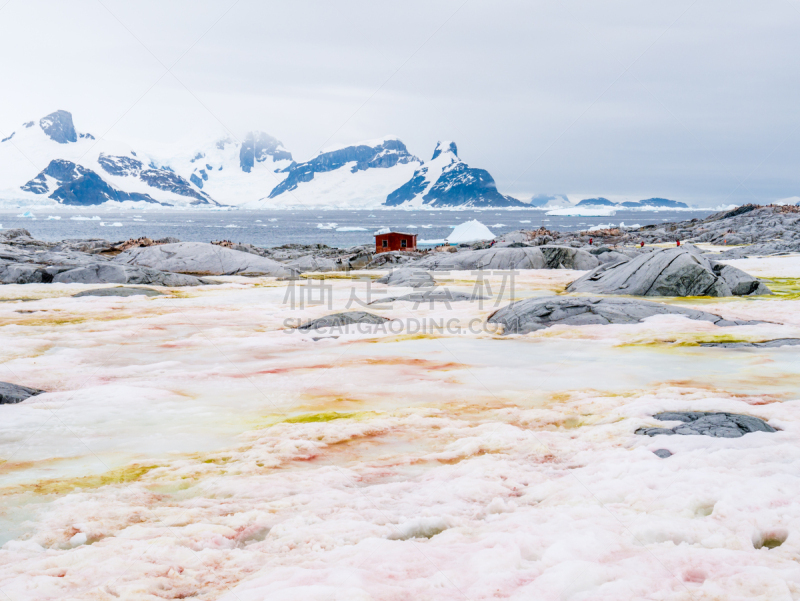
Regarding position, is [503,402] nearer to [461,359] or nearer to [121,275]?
[461,359]

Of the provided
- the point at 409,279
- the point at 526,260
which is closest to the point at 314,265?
the point at 409,279

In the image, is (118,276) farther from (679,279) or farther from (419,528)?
(419,528)

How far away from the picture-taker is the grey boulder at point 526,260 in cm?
3369

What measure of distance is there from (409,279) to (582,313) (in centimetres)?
1271

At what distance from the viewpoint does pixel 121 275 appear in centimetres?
2555

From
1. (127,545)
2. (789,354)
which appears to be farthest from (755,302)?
(127,545)

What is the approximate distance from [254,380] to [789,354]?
10451mm

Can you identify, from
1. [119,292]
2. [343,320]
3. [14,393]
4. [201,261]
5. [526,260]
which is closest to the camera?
[14,393]

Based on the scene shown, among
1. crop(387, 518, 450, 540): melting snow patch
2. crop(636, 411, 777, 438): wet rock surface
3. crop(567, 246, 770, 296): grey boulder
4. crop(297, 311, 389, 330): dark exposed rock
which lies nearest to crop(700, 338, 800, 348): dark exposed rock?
crop(636, 411, 777, 438): wet rock surface

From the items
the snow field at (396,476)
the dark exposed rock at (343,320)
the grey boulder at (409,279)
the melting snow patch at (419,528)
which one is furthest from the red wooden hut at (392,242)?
the melting snow patch at (419,528)

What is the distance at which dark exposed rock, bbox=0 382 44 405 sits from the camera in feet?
28.0

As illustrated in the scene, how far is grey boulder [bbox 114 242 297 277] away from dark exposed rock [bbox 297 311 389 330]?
1607 centimetres

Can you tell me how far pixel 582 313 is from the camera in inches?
609

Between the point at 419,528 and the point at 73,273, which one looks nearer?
the point at 419,528
